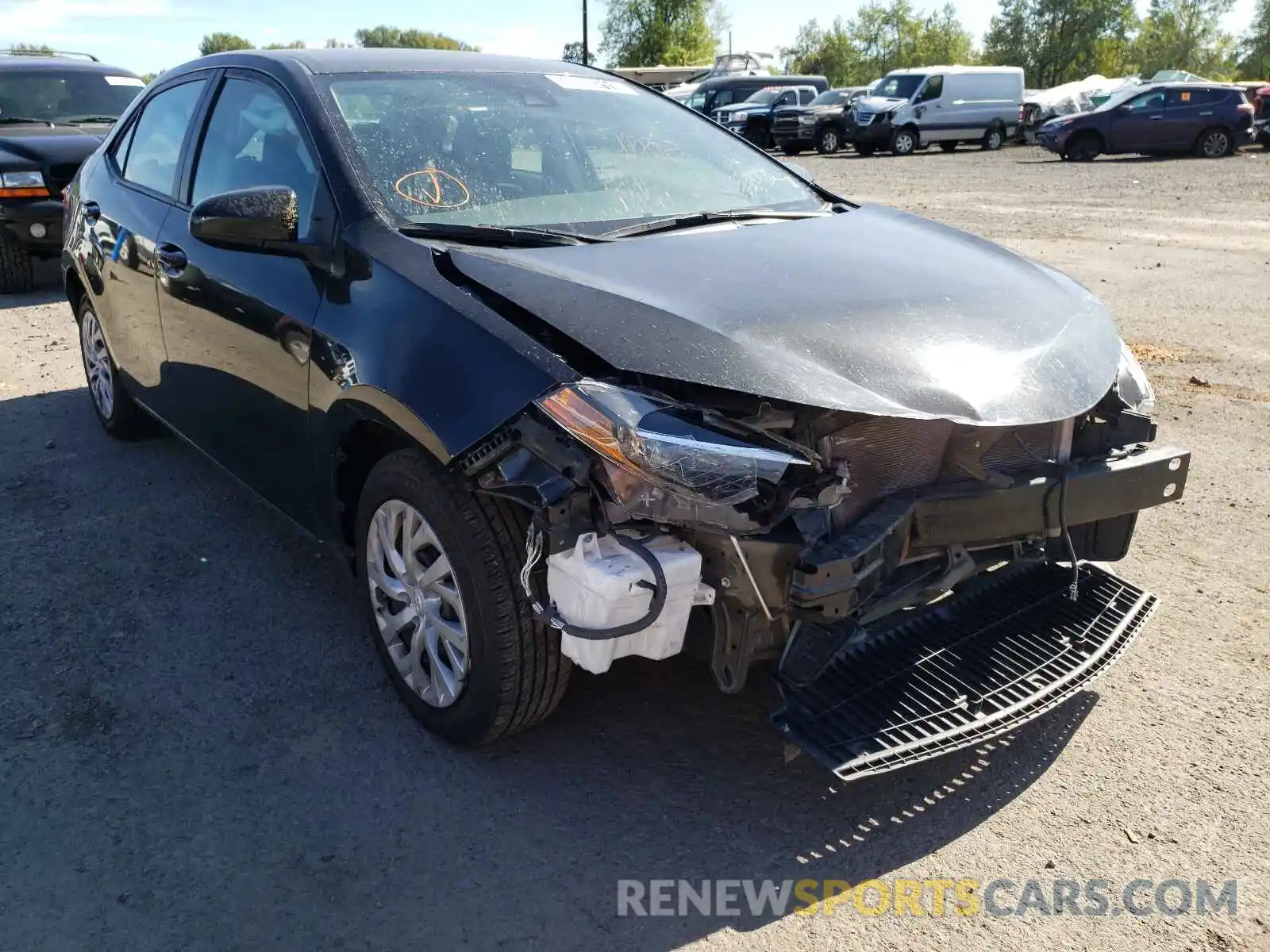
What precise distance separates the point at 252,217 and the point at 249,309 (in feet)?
1.26

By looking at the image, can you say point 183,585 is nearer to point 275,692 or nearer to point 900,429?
point 275,692

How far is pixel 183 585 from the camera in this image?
397 centimetres

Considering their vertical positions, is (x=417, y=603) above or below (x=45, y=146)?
below

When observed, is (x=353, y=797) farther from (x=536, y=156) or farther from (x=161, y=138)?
(x=161, y=138)

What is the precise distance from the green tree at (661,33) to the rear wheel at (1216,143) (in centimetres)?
5327

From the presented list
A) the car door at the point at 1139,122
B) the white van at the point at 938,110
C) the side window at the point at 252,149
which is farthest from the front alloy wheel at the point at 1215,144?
the side window at the point at 252,149

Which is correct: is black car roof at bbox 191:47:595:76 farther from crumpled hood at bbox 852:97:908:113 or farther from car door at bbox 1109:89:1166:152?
crumpled hood at bbox 852:97:908:113

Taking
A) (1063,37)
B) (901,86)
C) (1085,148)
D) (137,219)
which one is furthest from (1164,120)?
(1063,37)

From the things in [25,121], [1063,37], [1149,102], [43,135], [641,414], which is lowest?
Answer: [641,414]

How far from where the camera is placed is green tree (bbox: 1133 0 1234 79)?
7188cm

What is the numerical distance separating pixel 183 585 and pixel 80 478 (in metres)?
1.45

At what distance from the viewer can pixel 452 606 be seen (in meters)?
2.82

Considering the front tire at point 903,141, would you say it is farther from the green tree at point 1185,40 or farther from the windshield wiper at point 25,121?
the green tree at point 1185,40

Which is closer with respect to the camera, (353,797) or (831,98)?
(353,797)
